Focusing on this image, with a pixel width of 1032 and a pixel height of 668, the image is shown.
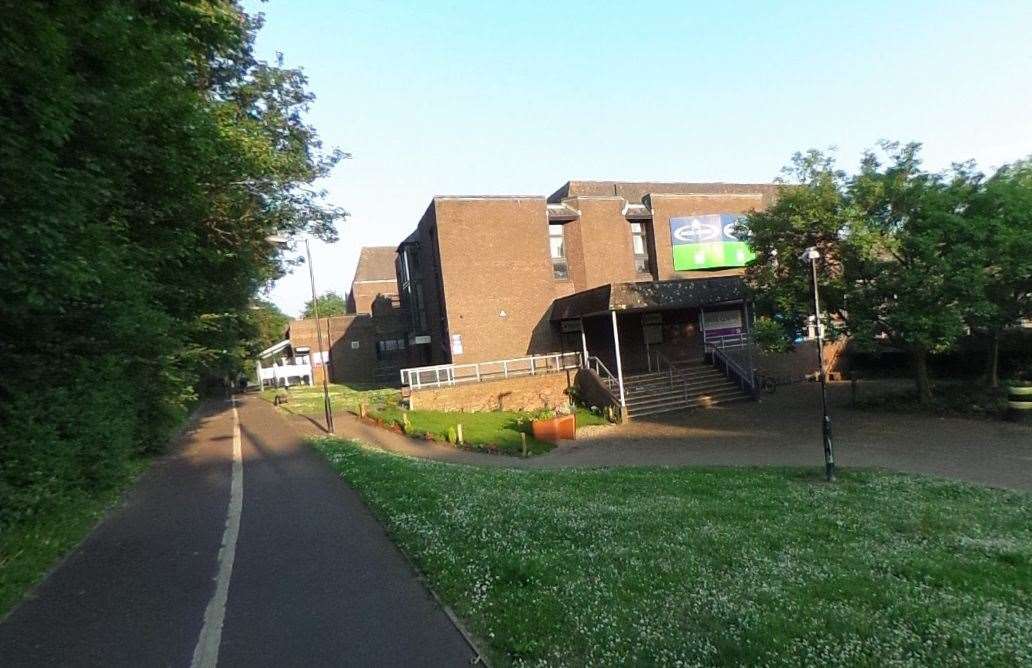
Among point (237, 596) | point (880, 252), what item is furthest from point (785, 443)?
point (237, 596)

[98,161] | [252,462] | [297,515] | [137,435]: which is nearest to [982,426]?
[297,515]

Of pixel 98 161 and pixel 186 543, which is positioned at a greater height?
pixel 98 161

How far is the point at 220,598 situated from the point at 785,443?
13470 mm

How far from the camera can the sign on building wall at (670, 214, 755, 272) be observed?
30828mm

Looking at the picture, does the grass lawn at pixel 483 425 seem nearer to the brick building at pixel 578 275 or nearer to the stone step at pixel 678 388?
the stone step at pixel 678 388

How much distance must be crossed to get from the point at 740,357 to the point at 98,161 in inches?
948

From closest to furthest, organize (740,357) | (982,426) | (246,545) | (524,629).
→ (524,629) → (246,545) → (982,426) → (740,357)

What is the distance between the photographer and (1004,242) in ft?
49.1

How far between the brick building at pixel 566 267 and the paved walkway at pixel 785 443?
697 centimetres

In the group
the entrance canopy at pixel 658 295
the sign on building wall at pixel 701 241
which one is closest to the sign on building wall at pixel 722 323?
the sign on building wall at pixel 701 241

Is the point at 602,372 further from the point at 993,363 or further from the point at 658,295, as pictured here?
the point at 993,363

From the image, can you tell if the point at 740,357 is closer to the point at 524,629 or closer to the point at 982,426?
the point at 982,426

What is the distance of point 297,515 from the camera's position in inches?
322

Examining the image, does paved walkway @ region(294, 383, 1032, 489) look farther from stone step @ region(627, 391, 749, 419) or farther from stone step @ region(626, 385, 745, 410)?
stone step @ region(626, 385, 745, 410)
